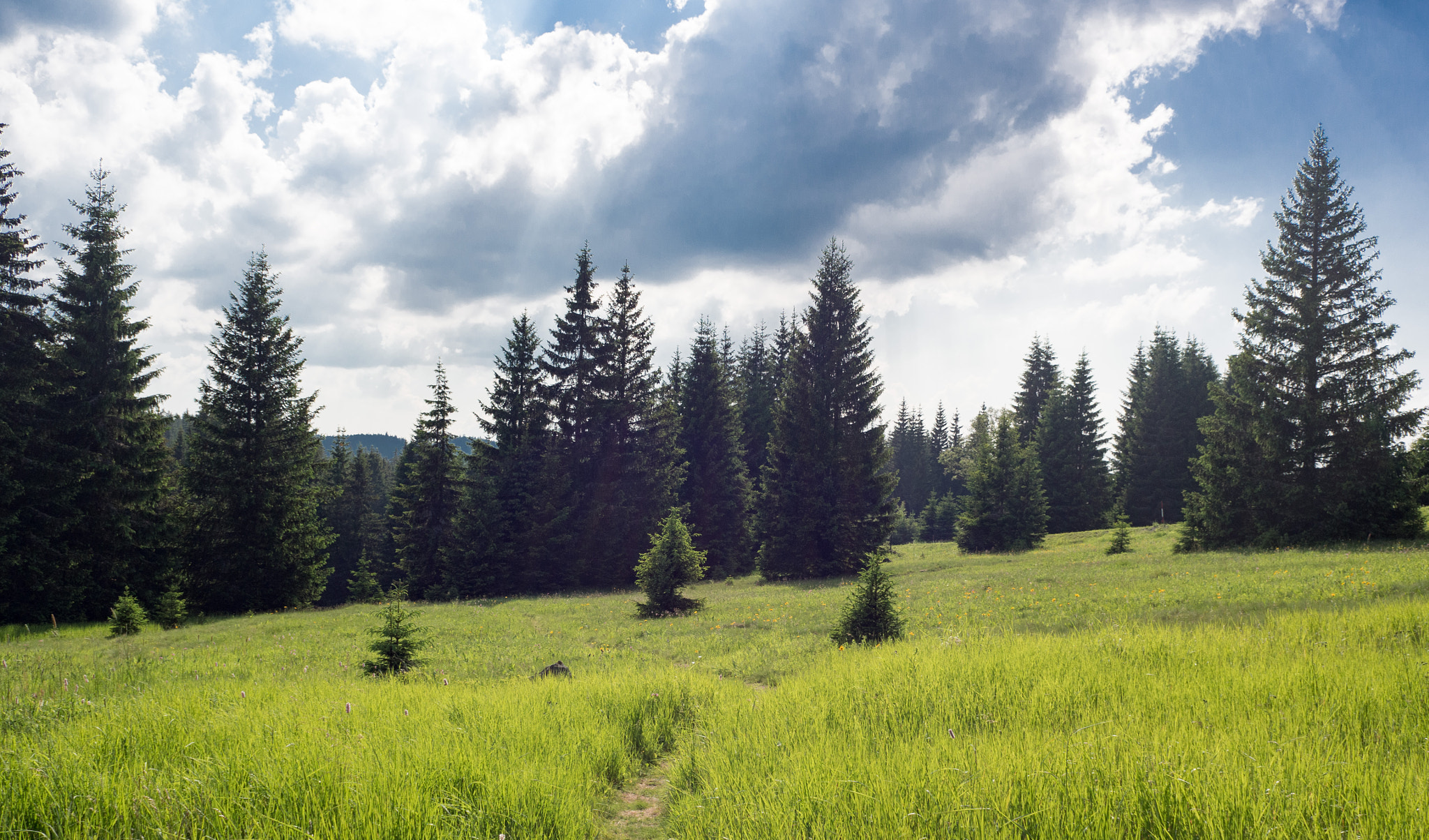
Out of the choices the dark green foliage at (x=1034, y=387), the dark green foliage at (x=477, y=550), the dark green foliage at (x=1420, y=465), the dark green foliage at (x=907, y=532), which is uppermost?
the dark green foliage at (x=1034, y=387)

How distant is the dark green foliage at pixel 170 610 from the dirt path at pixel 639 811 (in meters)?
19.1

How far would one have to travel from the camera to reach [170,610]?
1645 cm

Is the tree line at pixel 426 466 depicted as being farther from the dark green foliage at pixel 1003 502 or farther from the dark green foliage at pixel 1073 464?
the dark green foliage at pixel 1073 464

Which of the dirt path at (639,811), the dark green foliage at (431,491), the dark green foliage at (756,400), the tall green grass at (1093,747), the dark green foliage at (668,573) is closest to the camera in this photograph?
the tall green grass at (1093,747)

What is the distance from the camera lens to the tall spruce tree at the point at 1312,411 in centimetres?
1967

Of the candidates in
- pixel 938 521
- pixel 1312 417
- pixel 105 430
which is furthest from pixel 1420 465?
pixel 105 430

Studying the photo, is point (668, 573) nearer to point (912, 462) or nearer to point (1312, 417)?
point (1312, 417)

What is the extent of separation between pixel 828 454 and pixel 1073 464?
3136 cm

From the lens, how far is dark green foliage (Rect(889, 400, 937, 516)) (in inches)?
3162

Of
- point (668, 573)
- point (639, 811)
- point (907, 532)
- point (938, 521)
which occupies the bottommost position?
point (907, 532)

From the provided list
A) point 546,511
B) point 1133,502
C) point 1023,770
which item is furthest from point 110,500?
point 1133,502

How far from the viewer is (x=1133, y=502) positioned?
46.3 m

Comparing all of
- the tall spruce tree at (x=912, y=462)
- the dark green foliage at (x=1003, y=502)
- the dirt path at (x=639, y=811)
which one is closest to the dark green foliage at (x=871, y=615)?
the dirt path at (x=639, y=811)

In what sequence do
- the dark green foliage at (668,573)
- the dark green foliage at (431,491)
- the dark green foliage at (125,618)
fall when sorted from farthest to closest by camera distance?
the dark green foliage at (431,491), the dark green foliage at (668,573), the dark green foliage at (125,618)
